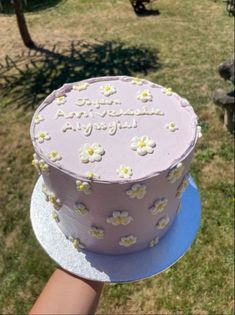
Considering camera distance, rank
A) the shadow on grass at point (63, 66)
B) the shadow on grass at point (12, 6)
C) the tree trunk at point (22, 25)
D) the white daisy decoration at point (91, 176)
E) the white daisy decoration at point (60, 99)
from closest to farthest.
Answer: the white daisy decoration at point (91, 176), the white daisy decoration at point (60, 99), the shadow on grass at point (12, 6), the tree trunk at point (22, 25), the shadow on grass at point (63, 66)

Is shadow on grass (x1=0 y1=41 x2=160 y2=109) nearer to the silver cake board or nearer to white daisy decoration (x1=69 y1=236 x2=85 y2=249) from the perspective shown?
the silver cake board

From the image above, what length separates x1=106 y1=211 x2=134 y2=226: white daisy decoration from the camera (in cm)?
232

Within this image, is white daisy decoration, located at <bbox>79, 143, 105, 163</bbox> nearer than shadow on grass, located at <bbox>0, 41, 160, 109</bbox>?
Yes

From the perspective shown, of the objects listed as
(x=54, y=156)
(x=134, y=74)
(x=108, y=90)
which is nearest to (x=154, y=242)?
(x=54, y=156)

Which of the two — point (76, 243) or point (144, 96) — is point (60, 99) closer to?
point (144, 96)

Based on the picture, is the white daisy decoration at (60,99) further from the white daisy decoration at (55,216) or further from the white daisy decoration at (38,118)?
the white daisy decoration at (55,216)

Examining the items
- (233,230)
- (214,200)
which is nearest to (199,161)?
(214,200)

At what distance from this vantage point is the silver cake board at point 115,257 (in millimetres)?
2619

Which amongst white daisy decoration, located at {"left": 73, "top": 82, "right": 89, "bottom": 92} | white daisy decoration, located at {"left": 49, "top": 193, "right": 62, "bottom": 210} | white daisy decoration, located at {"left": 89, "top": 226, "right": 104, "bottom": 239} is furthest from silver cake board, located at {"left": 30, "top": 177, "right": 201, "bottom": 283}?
white daisy decoration, located at {"left": 73, "top": 82, "right": 89, "bottom": 92}

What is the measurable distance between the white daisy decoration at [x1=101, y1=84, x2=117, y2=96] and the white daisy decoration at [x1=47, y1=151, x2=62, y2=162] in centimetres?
62

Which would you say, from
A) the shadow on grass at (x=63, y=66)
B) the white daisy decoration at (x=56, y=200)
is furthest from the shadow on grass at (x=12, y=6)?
the white daisy decoration at (x=56, y=200)

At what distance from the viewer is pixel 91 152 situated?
2268 millimetres

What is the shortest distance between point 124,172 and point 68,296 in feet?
3.59

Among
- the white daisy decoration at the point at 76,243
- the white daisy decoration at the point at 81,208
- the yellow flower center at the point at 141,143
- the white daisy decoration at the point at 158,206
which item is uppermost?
the yellow flower center at the point at 141,143
